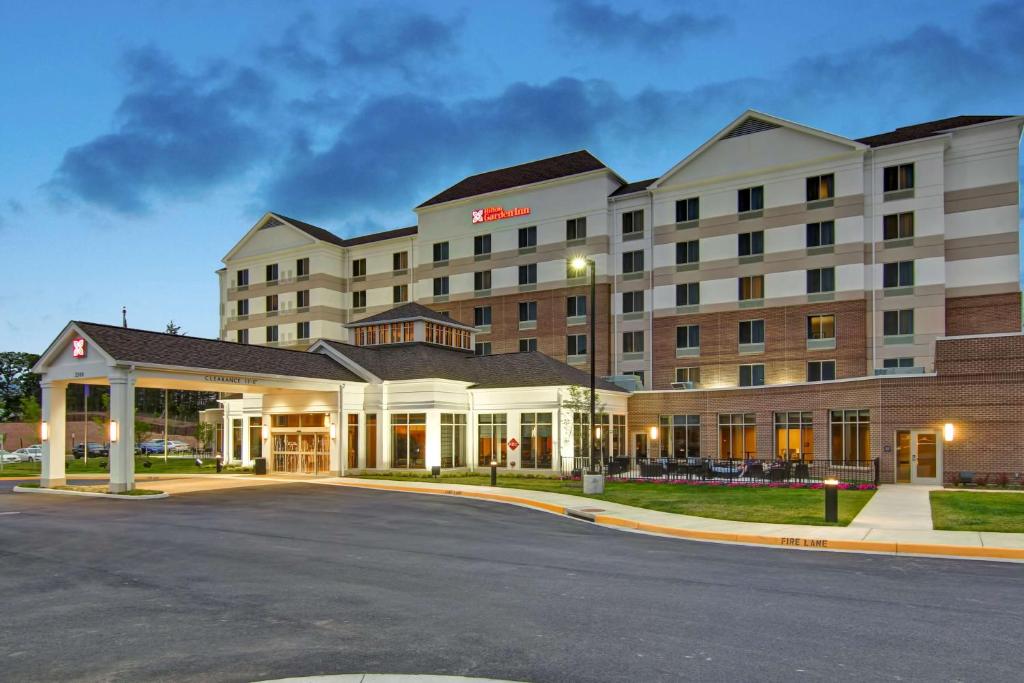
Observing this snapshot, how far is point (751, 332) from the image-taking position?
4662 centimetres

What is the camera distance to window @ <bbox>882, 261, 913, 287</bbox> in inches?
1671

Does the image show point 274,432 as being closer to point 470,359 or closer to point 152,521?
point 470,359

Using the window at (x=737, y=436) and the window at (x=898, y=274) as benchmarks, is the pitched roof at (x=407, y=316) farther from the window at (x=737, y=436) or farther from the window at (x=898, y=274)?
the window at (x=898, y=274)

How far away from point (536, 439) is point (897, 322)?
22099 mm

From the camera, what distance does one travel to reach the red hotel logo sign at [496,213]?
55.1 m

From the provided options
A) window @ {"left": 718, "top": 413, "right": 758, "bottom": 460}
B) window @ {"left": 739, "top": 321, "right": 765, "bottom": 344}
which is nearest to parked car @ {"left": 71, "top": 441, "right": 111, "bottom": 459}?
window @ {"left": 718, "top": 413, "right": 758, "bottom": 460}

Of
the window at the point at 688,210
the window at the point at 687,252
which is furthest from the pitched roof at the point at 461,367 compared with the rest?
the window at the point at 688,210

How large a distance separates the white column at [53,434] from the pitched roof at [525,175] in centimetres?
3357

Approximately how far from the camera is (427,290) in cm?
5994

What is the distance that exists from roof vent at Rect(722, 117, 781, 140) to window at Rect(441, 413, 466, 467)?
83.7ft

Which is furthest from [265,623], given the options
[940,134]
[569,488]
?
[940,134]

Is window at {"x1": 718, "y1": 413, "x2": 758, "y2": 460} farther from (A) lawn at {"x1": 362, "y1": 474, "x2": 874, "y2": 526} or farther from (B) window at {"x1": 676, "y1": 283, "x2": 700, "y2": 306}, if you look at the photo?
(A) lawn at {"x1": 362, "y1": 474, "x2": 874, "y2": 526}

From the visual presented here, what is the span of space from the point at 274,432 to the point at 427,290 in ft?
72.4

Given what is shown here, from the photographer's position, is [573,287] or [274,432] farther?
[573,287]
